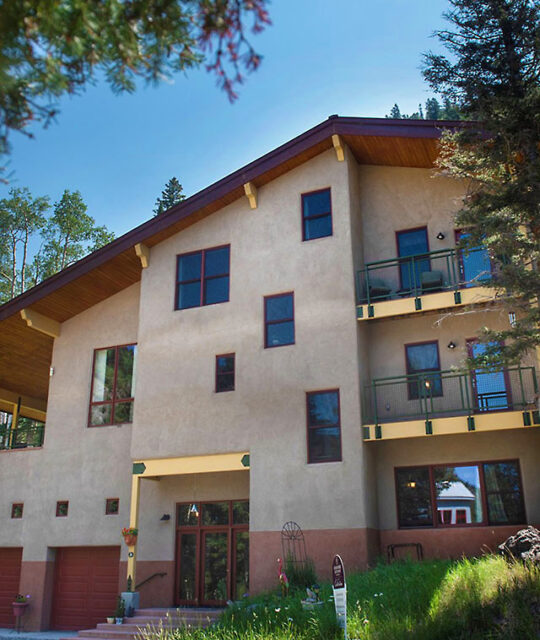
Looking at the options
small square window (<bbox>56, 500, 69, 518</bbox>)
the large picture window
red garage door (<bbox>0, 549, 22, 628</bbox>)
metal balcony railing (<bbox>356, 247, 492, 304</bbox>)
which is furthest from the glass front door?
metal balcony railing (<bbox>356, 247, 492, 304</bbox>)

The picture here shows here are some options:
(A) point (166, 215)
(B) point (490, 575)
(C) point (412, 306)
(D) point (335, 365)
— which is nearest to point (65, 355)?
(A) point (166, 215)

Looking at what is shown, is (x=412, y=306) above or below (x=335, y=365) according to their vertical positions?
above

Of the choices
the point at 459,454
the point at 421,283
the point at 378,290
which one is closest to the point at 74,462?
the point at 378,290

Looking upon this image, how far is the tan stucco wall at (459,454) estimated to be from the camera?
15156 millimetres

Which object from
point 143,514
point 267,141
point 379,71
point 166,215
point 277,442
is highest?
point 267,141

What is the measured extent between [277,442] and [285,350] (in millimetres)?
2259

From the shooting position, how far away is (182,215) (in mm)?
19141

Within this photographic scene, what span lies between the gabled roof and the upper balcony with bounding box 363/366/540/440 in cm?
575

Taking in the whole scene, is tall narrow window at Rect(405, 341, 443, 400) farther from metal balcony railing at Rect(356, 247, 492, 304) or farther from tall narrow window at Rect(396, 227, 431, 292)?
tall narrow window at Rect(396, 227, 431, 292)

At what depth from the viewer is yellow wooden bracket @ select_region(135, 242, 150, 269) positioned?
1961 centimetres

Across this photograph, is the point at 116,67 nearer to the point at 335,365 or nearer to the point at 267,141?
the point at 335,365

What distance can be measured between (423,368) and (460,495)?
3.06 metres

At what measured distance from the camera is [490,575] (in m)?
11.2

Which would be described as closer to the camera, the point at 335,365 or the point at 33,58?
the point at 33,58
